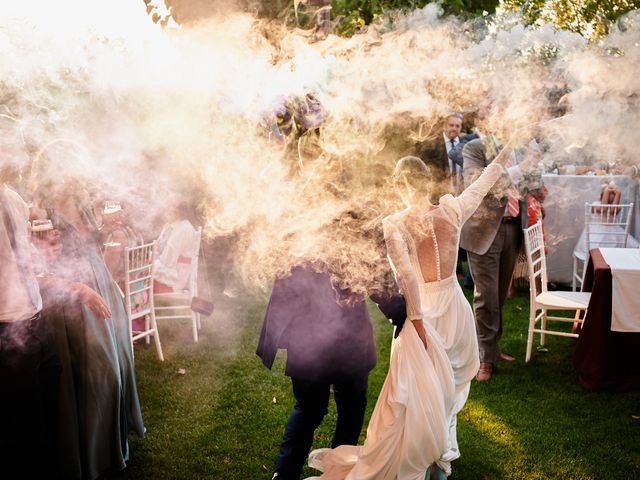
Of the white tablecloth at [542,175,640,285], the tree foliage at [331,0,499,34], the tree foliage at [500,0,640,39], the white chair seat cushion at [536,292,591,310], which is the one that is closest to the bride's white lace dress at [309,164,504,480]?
the white chair seat cushion at [536,292,591,310]

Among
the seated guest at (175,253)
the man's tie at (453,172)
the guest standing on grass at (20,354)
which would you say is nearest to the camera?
the guest standing on grass at (20,354)

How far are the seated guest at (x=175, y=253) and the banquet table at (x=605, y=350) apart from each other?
13.9 feet

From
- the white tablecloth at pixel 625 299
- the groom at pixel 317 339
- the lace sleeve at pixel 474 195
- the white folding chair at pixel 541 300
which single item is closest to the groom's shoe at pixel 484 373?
the white folding chair at pixel 541 300

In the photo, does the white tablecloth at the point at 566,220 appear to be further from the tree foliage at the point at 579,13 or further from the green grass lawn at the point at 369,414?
the tree foliage at the point at 579,13

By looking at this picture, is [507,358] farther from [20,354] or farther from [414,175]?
[20,354]

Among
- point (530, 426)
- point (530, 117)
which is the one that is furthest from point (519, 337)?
point (530, 117)

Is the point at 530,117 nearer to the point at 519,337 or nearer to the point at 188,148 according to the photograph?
the point at 519,337

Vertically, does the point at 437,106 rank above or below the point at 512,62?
below

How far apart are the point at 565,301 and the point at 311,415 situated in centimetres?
337

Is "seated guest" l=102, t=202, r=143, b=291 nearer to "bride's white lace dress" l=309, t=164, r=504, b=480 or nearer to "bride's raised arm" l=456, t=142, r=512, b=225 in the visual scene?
"bride's white lace dress" l=309, t=164, r=504, b=480

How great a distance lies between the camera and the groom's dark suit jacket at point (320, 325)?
10.8ft

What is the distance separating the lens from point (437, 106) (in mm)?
7984

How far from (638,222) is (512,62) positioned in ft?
13.0

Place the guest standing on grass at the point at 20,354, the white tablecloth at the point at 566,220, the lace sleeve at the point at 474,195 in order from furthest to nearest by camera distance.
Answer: the white tablecloth at the point at 566,220 < the lace sleeve at the point at 474,195 < the guest standing on grass at the point at 20,354
